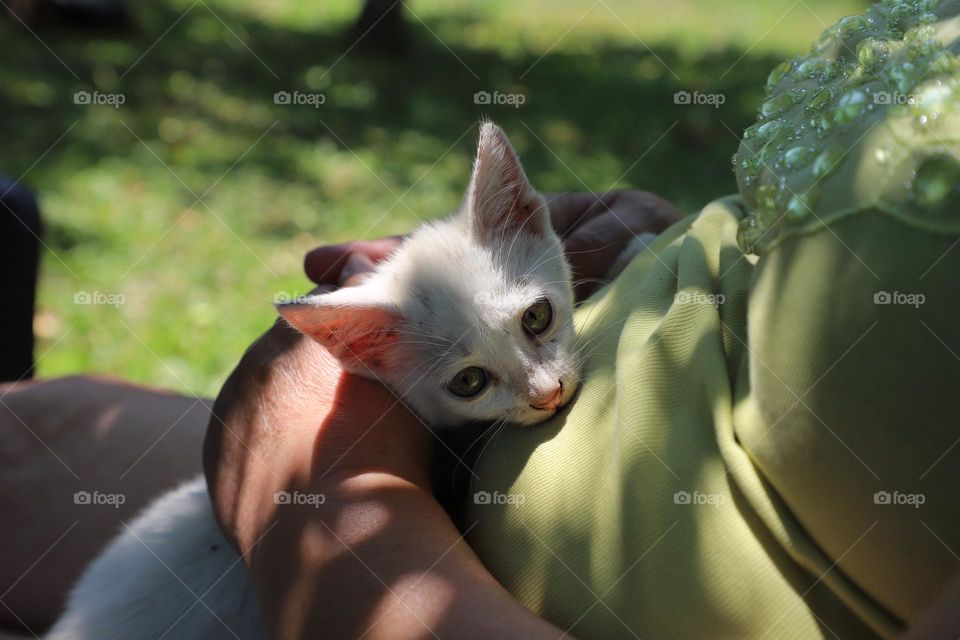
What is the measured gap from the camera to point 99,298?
3900 mm

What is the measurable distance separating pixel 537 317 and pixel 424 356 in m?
0.23

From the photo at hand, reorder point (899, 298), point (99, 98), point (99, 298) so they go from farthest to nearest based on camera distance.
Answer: point (99, 98) < point (99, 298) < point (899, 298)

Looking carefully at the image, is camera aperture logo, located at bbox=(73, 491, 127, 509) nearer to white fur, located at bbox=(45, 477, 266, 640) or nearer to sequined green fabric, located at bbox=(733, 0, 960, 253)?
white fur, located at bbox=(45, 477, 266, 640)

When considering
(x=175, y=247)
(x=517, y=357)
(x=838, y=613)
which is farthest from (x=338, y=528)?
(x=175, y=247)

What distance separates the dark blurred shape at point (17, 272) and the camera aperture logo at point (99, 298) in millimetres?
1492

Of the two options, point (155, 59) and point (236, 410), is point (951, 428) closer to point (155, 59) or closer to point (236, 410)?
point (236, 410)

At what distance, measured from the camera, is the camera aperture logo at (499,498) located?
133 cm

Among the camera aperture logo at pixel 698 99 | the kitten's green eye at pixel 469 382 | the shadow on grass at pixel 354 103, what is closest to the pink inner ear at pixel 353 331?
the kitten's green eye at pixel 469 382

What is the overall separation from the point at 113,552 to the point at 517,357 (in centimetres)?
89

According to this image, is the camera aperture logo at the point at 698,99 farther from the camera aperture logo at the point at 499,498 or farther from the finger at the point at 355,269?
the camera aperture logo at the point at 499,498

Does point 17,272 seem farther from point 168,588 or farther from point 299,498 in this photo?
point 299,498

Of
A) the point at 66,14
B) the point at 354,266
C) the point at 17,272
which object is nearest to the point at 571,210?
the point at 354,266

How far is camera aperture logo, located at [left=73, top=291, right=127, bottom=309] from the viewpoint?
3.88m

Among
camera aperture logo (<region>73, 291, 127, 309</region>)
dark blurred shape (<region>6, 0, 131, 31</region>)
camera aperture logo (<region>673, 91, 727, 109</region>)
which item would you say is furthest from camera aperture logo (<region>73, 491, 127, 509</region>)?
dark blurred shape (<region>6, 0, 131, 31</region>)
